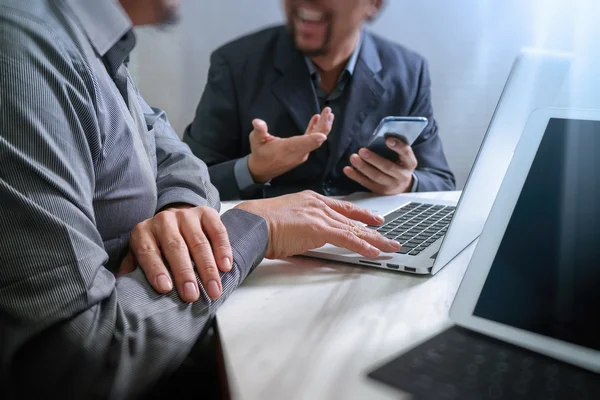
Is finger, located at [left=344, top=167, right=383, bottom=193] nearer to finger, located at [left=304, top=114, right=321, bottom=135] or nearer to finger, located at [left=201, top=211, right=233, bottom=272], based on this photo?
finger, located at [left=304, top=114, right=321, bottom=135]

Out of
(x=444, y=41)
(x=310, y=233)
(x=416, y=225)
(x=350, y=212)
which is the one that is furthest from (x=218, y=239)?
(x=444, y=41)

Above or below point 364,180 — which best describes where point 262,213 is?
above

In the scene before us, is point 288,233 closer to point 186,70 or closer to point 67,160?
point 67,160

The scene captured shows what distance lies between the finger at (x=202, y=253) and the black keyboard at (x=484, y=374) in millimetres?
202

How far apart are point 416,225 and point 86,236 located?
0.50 metres

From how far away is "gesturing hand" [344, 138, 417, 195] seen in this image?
1.05m

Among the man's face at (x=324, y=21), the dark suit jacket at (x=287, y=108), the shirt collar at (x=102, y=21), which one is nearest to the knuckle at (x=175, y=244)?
the shirt collar at (x=102, y=21)

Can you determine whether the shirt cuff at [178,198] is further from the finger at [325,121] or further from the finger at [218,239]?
the finger at [325,121]

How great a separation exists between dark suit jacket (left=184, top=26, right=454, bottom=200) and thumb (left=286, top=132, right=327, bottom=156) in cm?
25

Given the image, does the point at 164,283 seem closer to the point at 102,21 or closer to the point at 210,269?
the point at 210,269

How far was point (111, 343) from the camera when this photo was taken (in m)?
0.43

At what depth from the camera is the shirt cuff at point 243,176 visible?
3.92ft

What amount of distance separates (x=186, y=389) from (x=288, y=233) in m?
0.24

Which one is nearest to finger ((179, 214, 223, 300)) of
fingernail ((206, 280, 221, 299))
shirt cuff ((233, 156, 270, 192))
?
fingernail ((206, 280, 221, 299))
